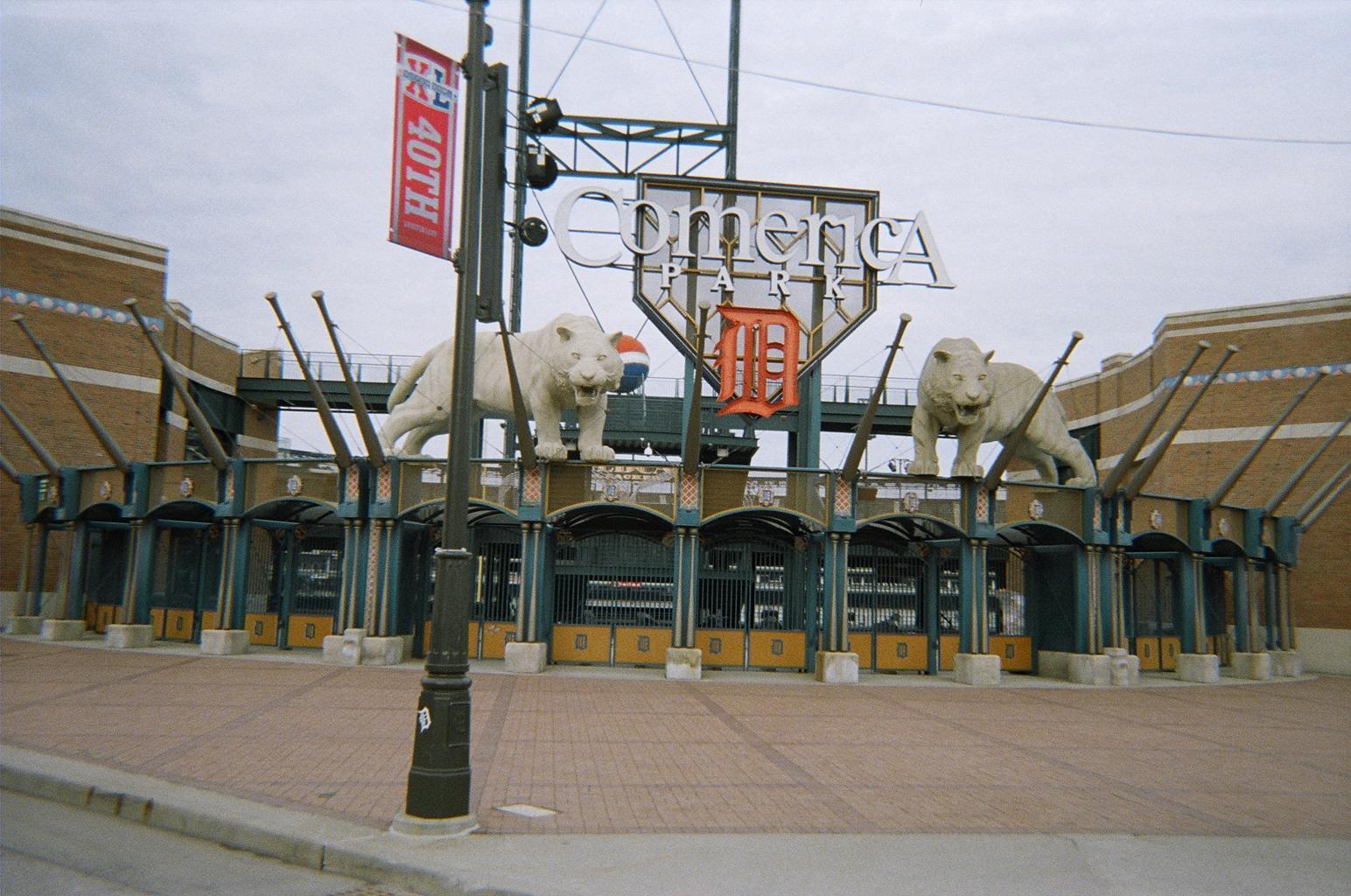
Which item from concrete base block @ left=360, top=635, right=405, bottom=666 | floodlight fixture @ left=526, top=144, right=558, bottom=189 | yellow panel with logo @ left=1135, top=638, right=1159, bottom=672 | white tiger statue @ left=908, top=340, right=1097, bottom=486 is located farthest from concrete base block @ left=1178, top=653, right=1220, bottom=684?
floodlight fixture @ left=526, top=144, right=558, bottom=189

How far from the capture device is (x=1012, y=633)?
2466 centimetres

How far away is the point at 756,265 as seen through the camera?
25.8 meters

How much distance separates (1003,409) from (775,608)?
6641 mm

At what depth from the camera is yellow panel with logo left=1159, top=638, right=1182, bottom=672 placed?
26.5 m

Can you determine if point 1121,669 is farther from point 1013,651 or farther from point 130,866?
point 130,866

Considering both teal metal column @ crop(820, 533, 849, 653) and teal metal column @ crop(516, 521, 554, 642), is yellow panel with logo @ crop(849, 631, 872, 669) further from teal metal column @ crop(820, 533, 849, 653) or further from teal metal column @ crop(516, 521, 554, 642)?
teal metal column @ crop(516, 521, 554, 642)

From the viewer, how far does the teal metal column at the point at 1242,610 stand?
25469mm

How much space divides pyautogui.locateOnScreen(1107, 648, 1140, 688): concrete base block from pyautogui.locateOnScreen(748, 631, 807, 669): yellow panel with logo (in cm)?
632

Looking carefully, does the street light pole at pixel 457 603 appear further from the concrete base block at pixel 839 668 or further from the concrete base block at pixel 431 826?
the concrete base block at pixel 839 668

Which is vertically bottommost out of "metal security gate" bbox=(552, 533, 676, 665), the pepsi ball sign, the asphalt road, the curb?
the asphalt road

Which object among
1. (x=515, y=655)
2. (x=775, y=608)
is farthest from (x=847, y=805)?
(x=775, y=608)

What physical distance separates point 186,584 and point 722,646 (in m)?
13.7

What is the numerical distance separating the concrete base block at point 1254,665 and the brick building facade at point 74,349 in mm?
28676

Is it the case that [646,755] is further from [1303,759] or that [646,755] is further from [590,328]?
[590,328]
